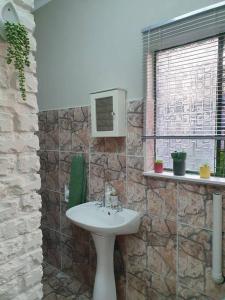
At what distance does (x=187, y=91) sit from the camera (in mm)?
1611

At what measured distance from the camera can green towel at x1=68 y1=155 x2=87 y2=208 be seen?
227 centimetres

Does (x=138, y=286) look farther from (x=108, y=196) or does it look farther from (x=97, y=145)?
(x=97, y=145)

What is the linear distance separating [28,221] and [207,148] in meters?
1.17

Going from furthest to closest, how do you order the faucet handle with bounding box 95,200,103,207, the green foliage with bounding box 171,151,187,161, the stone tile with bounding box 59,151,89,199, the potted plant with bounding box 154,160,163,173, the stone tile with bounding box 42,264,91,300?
the stone tile with bounding box 59,151,89,199, the stone tile with bounding box 42,264,91,300, the faucet handle with bounding box 95,200,103,207, the potted plant with bounding box 154,160,163,173, the green foliage with bounding box 171,151,187,161

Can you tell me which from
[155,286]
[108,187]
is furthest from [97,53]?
[155,286]

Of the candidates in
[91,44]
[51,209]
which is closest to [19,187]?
[91,44]

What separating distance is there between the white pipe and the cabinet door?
0.92 metres

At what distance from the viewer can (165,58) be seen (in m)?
1.71

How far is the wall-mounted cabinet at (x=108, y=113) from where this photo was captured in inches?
73.6

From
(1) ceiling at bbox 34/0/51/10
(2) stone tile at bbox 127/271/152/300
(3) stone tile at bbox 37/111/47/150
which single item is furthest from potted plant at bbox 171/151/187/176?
(1) ceiling at bbox 34/0/51/10

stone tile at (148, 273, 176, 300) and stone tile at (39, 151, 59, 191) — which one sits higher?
stone tile at (39, 151, 59, 191)

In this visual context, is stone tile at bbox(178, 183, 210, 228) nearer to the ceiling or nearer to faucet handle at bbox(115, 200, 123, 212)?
faucet handle at bbox(115, 200, 123, 212)

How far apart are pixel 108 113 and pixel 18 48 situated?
3.15ft

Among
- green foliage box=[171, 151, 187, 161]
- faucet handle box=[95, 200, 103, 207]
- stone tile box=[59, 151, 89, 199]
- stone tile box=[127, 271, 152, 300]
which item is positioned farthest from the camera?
stone tile box=[59, 151, 89, 199]
